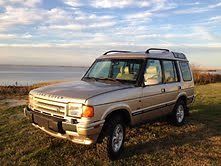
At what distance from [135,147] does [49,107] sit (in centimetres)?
207

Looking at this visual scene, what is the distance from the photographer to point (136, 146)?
643cm

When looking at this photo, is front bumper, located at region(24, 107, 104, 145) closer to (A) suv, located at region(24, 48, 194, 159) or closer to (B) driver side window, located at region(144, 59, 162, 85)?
(A) suv, located at region(24, 48, 194, 159)

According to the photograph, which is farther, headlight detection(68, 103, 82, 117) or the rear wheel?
the rear wheel

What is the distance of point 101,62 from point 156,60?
4.31 feet

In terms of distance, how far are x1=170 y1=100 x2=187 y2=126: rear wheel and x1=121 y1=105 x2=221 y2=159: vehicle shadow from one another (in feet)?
0.54

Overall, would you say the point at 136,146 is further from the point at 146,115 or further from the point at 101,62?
the point at 101,62

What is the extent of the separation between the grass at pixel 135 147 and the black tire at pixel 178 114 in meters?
0.18

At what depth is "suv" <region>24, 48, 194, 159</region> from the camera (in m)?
5.10

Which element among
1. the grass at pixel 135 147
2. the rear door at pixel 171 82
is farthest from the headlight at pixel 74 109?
the rear door at pixel 171 82

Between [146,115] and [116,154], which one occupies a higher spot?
[146,115]

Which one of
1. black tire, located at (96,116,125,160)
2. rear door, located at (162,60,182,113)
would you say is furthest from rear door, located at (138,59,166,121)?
black tire, located at (96,116,125,160)

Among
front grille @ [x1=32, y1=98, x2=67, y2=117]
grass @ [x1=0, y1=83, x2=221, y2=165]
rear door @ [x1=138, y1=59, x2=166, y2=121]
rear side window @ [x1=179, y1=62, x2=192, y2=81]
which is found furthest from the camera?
rear side window @ [x1=179, y1=62, x2=192, y2=81]

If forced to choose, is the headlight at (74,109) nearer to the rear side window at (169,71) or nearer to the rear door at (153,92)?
the rear door at (153,92)

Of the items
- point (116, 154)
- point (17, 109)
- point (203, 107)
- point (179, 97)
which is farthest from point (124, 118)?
point (203, 107)
